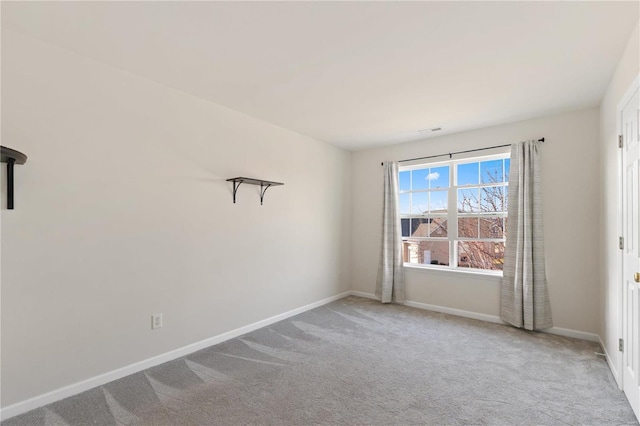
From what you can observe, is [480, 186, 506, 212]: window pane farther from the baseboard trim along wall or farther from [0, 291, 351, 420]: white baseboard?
[0, 291, 351, 420]: white baseboard

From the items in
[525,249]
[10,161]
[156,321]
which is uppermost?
[10,161]

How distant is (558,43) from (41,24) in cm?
337

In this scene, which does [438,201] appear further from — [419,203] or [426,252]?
[426,252]

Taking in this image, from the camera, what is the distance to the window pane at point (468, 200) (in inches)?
165

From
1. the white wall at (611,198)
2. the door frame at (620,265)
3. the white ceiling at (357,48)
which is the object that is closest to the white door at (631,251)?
the door frame at (620,265)

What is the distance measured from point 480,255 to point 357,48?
3251mm

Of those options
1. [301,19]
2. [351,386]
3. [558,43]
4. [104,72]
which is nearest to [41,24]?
[104,72]

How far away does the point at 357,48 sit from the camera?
2174 mm

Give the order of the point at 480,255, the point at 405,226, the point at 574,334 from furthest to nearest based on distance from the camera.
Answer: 1. the point at 405,226
2. the point at 480,255
3. the point at 574,334

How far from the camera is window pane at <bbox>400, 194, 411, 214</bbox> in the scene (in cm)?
480

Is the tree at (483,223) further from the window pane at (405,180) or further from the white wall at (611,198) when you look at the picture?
the white wall at (611,198)

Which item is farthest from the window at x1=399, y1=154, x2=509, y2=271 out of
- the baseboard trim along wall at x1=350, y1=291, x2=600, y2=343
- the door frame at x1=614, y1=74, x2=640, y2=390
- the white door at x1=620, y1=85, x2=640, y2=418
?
the white door at x1=620, y1=85, x2=640, y2=418

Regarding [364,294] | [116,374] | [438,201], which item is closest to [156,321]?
[116,374]

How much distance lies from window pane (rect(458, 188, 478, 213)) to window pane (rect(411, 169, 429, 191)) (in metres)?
0.52
